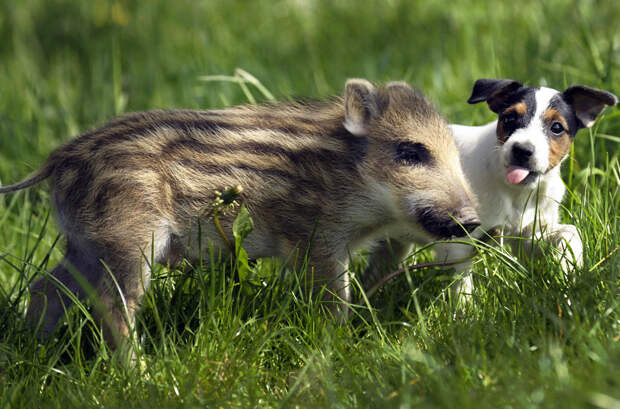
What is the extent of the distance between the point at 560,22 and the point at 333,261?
11.5 ft

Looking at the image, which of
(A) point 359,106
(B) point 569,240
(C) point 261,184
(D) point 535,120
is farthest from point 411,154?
(B) point 569,240

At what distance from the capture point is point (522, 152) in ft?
11.8

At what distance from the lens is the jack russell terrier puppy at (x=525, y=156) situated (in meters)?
3.65

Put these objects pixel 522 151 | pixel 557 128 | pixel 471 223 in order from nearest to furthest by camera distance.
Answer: pixel 471 223, pixel 522 151, pixel 557 128

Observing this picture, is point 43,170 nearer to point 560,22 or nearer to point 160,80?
point 160,80

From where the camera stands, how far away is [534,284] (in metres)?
3.26

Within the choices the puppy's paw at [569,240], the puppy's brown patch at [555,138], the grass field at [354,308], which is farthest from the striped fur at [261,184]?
the puppy's paw at [569,240]

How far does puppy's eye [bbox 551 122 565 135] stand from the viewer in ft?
12.2

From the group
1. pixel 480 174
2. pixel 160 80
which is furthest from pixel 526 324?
pixel 160 80

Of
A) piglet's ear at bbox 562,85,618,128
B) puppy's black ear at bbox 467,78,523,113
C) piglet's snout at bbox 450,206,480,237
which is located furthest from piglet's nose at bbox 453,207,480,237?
piglet's ear at bbox 562,85,618,128

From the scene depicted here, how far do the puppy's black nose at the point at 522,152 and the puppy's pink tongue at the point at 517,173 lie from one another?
3 cm

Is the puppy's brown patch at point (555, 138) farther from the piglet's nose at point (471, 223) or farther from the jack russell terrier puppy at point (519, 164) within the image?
the piglet's nose at point (471, 223)

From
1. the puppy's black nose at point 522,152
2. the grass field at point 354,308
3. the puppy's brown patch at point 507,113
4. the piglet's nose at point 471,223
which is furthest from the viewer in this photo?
the puppy's brown patch at point 507,113

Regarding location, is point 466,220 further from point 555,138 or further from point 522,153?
point 555,138
